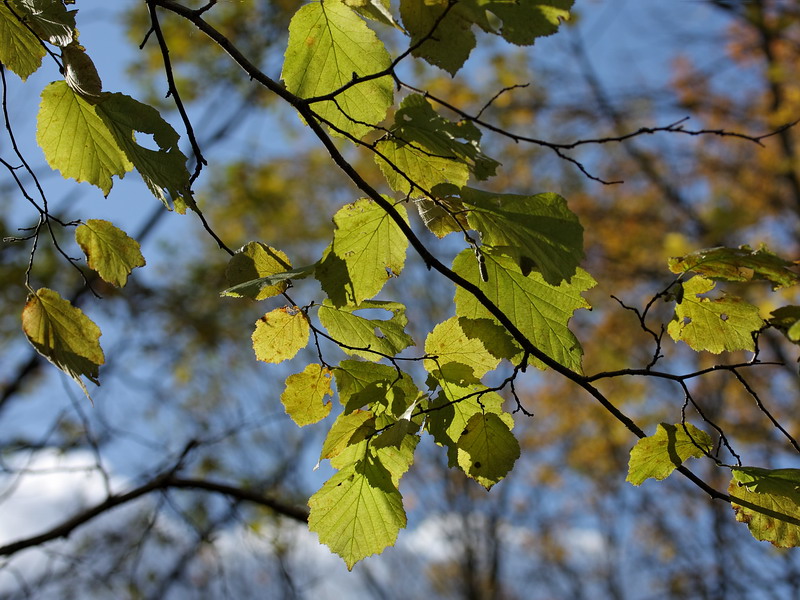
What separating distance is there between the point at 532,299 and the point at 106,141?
61 cm

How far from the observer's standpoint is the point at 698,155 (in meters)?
8.31

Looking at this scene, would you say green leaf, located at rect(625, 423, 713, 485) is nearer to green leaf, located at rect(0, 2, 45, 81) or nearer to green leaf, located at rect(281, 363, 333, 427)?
green leaf, located at rect(281, 363, 333, 427)

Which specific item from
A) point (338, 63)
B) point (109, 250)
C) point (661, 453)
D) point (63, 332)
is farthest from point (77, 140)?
point (661, 453)

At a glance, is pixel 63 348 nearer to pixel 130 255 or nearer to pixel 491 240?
pixel 130 255

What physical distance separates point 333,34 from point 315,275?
345 millimetres

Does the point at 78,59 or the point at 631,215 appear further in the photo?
the point at 631,215

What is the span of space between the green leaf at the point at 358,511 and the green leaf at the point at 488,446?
10 centimetres

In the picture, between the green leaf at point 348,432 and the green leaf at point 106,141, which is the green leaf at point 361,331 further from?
the green leaf at point 106,141

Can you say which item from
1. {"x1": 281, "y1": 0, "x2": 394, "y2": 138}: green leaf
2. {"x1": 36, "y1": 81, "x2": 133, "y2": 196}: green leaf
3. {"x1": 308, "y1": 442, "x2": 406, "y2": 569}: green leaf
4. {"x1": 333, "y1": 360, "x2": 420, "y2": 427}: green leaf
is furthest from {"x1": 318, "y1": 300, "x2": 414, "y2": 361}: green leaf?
{"x1": 36, "y1": 81, "x2": 133, "y2": 196}: green leaf

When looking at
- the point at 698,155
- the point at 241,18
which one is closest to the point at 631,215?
the point at 698,155

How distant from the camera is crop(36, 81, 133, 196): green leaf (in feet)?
2.98

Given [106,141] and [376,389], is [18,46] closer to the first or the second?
[106,141]

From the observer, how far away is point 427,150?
0.87 meters

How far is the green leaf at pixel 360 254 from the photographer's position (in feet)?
2.74
